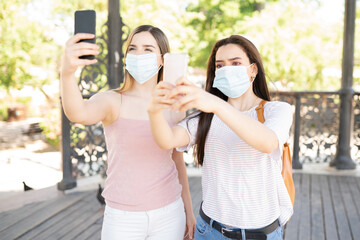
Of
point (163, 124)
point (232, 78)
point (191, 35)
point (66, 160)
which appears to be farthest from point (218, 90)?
point (191, 35)

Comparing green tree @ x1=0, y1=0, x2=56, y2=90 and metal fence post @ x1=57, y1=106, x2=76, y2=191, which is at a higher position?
green tree @ x1=0, y1=0, x2=56, y2=90

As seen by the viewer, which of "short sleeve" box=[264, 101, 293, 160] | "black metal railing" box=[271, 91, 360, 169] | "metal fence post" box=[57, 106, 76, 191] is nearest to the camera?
"short sleeve" box=[264, 101, 293, 160]

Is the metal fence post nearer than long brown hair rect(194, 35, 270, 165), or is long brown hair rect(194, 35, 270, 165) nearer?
long brown hair rect(194, 35, 270, 165)

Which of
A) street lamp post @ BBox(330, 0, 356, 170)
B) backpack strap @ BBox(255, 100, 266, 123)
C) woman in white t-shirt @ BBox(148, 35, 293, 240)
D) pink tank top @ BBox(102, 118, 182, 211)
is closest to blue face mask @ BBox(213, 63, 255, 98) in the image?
woman in white t-shirt @ BBox(148, 35, 293, 240)

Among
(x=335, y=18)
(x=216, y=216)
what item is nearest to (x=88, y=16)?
(x=216, y=216)

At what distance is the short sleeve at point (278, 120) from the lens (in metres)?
1.43

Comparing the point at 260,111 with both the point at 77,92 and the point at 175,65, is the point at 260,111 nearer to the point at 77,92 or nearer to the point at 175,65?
the point at 175,65

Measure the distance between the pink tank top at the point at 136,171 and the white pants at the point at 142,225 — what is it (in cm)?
3

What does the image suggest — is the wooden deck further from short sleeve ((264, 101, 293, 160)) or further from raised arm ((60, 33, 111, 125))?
short sleeve ((264, 101, 293, 160))

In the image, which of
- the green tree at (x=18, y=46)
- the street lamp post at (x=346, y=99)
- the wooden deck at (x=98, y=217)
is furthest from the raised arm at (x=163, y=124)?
the green tree at (x=18, y=46)

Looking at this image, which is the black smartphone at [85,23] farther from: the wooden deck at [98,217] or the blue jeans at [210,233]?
the wooden deck at [98,217]

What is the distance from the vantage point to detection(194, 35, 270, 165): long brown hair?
5.60 ft

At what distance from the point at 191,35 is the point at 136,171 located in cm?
1243

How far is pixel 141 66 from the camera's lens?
1760 millimetres
